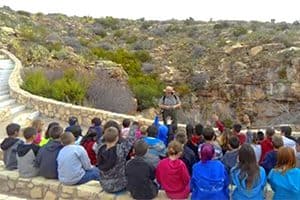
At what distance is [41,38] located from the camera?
79.6 ft

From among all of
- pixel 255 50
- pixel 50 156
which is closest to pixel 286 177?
pixel 50 156

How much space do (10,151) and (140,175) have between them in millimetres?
2407

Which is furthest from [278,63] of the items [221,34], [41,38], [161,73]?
[41,38]

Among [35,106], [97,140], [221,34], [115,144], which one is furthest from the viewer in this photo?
[221,34]

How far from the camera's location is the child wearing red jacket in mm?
6031

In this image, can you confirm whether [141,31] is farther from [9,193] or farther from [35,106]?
[9,193]

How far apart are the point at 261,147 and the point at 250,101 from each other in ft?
49.0

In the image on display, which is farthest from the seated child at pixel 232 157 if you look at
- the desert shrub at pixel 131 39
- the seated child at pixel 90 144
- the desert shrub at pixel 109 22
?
the desert shrub at pixel 109 22

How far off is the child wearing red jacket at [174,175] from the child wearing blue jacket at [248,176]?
69 cm

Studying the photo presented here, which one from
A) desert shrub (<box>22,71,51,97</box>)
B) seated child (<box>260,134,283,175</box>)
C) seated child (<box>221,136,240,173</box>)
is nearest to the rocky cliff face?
desert shrub (<box>22,71,51,97</box>)

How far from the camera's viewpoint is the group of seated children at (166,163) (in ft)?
18.3

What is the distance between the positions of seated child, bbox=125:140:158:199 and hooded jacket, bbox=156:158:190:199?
4.9 inches

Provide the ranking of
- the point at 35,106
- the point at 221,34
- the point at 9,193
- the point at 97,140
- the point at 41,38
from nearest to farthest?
1. the point at 9,193
2. the point at 97,140
3. the point at 35,106
4. the point at 41,38
5. the point at 221,34

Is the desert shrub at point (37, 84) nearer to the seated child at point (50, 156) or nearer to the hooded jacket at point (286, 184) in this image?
the seated child at point (50, 156)
